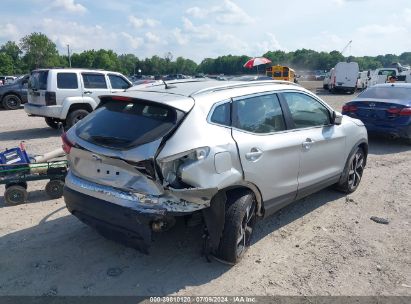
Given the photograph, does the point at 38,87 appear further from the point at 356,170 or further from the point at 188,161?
the point at 188,161

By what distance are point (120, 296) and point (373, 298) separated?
2214mm

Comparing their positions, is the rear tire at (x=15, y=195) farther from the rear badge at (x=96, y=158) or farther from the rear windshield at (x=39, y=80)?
the rear windshield at (x=39, y=80)

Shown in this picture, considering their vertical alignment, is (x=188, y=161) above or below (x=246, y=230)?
above

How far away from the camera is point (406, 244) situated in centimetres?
435

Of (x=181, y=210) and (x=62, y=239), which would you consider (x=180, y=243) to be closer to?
(x=181, y=210)

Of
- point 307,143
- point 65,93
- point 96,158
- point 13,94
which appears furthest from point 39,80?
point 307,143

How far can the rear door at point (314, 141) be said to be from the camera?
460 centimetres

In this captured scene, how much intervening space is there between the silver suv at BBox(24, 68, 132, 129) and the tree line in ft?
293

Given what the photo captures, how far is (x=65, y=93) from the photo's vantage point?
35.6ft

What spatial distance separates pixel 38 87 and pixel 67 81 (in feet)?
2.73

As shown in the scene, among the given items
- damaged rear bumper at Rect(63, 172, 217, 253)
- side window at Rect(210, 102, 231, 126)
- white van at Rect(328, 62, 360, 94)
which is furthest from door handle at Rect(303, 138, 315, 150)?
white van at Rect(328, 62, 360, 94)

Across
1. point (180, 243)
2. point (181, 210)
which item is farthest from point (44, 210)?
point (181, 210)

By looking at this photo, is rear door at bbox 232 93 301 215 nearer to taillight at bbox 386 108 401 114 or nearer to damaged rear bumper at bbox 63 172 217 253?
damaged rear bumper at bbox 63 172 217 253

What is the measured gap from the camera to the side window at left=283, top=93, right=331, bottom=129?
15.2ft
